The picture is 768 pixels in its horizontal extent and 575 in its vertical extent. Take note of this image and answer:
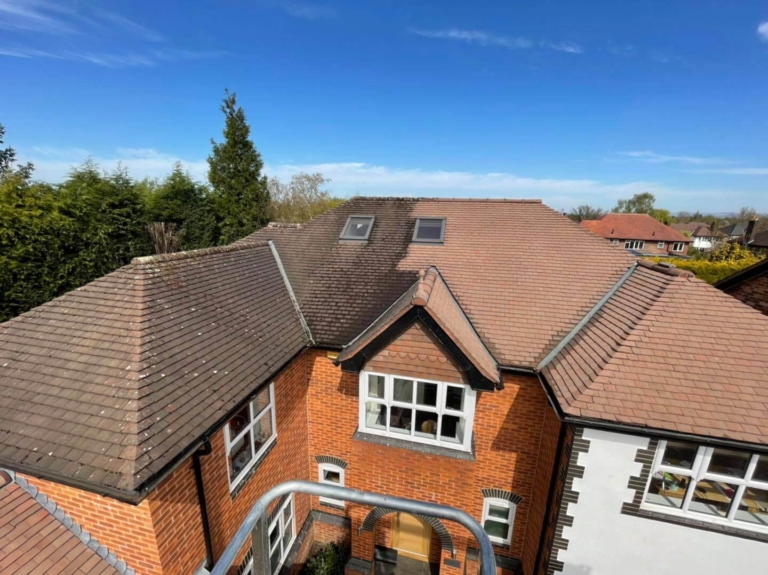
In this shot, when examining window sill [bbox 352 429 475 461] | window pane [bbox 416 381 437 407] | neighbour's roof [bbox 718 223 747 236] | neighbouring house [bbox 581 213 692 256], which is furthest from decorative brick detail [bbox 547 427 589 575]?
neighbour's roof [bbox 718 223 747 236]

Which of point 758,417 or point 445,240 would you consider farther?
point 445,240

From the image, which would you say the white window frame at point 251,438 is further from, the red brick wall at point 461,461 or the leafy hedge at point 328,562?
the leafy hedge at point 328,562

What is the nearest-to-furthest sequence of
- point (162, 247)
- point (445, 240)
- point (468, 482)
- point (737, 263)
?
point (468, 482)
point (445, 240)
point (737, 263)
point (162, 247)

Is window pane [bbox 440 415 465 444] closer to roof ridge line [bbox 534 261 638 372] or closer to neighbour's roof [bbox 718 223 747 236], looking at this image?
roof ridge line [bbox 534 261 638 372]

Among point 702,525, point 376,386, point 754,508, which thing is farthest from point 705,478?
point 376,386

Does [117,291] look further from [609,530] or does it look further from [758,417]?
[758,417]

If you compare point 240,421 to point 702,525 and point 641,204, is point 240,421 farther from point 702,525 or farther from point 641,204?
point 641,204

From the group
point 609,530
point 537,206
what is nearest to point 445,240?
point 537,206
